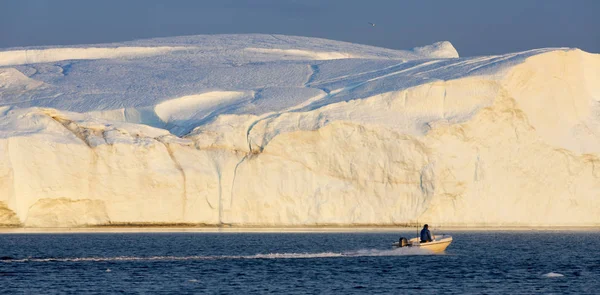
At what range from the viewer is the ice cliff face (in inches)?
1585

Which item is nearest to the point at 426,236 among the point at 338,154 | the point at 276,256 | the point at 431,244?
the point at 431,244

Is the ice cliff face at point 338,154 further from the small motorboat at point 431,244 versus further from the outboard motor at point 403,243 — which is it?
the outboard motor at point 403,243

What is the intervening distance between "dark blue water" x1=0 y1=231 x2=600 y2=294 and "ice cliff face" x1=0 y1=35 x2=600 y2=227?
1.43m

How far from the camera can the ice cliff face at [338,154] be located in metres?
40.2

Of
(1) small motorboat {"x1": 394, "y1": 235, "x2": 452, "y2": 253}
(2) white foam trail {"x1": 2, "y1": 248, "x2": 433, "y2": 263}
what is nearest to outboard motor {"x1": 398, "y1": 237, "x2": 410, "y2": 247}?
(1) small motorboat {"x1": 394, "y1": 235, "x2": 452, "y2": 253}

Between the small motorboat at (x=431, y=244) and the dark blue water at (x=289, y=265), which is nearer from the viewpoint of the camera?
the dark blue water at (x=289, y=265)

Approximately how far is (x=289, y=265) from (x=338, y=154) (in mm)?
12711

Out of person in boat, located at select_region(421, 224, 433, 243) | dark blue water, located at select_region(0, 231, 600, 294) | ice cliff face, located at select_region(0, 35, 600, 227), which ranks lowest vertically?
dark blue water, located at select_region(0, 231, 600, 294)

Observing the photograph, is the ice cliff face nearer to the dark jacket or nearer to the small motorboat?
the small motorboat

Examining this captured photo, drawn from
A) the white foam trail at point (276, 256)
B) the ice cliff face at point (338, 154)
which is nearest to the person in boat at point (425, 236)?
the white foam trail at point (276, 256)

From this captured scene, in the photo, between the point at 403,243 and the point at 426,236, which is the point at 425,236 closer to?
the point at 426,236

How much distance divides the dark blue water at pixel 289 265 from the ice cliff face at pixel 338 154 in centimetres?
143

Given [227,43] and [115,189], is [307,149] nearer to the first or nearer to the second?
[115,189]

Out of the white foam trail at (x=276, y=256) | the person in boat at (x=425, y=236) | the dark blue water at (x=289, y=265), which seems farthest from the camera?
the person in boat at (x=425, y=236)
